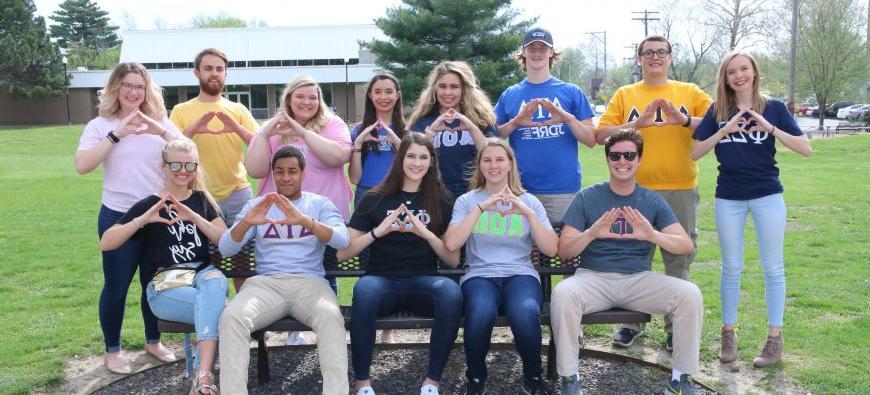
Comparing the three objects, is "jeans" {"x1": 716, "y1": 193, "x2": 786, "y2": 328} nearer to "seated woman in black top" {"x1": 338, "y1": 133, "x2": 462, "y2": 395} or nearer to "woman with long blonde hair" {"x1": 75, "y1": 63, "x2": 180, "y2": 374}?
"seated woman in black top" {"x1": 338, "y1": 133, "x2": 462, "y2": 395}

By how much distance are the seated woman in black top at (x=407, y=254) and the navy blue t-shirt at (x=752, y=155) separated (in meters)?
1.84

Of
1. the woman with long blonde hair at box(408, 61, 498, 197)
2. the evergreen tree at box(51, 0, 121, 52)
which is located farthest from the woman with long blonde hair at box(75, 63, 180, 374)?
the evergreen tree at box(51, 0, 121, 52)

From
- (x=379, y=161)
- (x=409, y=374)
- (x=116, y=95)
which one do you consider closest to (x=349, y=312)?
(x=409, y=374)

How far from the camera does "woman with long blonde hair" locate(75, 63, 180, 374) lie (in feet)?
14.6

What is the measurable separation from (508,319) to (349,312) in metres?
1.18

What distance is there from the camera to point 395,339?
5.28 meters

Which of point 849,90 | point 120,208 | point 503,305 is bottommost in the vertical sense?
point 503,305

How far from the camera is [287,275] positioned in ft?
13.7

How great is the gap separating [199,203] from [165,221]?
10.6 inches

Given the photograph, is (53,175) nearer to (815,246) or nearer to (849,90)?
(815,246)

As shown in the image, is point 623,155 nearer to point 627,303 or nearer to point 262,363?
point 627,303

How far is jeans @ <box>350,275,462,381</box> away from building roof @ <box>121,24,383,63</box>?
177 ft

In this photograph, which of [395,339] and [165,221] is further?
[395,339]

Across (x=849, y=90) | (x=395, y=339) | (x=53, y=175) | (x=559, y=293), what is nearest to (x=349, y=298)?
(x=395, y=339)
